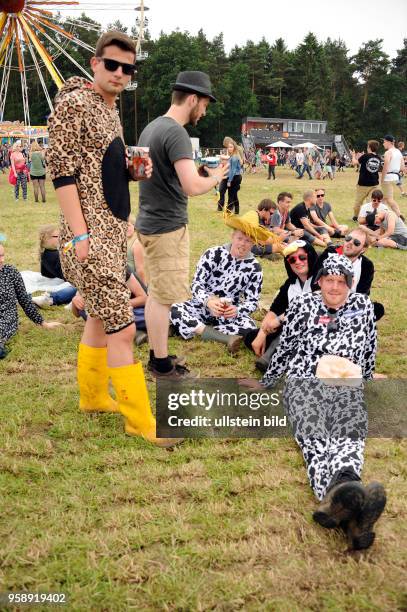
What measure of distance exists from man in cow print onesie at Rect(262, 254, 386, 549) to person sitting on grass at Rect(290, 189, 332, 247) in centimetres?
604

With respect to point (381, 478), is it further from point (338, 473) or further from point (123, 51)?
point (123, 51)

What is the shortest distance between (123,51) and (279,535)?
2402 mm

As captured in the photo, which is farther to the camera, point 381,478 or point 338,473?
point 381,478

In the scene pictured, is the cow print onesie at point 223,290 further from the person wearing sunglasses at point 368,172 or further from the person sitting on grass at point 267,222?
the person wearing sunglasses at point 368,172

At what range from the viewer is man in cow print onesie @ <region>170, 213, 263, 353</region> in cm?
508

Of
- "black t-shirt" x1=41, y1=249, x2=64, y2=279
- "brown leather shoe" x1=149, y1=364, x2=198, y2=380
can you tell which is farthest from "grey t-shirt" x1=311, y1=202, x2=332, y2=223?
"brown leather shoe" x1=149, y1=364, x2=198, y2=380

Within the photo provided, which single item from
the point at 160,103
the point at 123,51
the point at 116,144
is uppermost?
the point at 160,103

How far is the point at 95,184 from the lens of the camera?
2.85 meters

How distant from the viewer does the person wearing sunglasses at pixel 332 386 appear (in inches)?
95.8

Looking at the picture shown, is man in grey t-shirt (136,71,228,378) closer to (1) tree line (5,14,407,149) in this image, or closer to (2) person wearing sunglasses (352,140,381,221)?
(2) person wearing sunglasses (352,140,381,221)

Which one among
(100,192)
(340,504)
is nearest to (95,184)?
(100,192)

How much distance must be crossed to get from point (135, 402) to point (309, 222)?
7.31m

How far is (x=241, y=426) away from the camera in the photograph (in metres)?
3.50

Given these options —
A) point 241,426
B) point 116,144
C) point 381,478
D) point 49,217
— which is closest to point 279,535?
point 381,478
